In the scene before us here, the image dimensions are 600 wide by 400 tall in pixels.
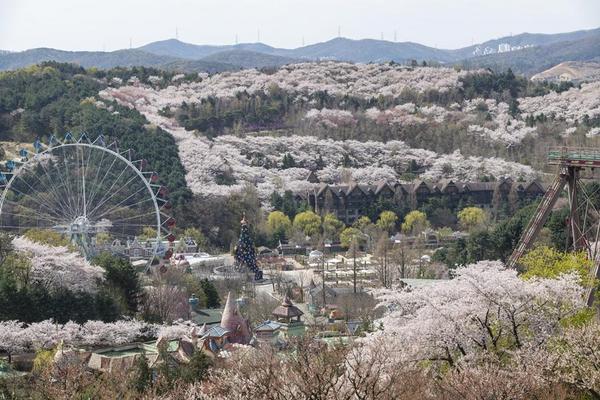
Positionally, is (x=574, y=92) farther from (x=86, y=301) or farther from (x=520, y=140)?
(x=86, y=301)

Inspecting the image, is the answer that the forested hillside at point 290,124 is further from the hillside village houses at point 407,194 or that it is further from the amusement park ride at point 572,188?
the amusement park ride at point 572,188

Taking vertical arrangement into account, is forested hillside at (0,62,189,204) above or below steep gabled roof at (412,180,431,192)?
above

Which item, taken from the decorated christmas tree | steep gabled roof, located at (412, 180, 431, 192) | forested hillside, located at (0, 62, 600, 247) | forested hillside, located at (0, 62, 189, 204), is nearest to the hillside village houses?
steep gabled roof, located at (412, 180, 431, 192)

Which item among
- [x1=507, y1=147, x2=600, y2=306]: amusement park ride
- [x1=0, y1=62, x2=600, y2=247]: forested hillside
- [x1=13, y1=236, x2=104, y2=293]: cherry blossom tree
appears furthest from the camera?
[x1=0, y1=62, x2=600, y2=247]: forested hillside

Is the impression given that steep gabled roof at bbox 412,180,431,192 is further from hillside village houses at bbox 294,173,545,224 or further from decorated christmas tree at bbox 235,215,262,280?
decorated christmas tree at bbox 235,215,262,280

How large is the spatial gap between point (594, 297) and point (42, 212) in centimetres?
2179

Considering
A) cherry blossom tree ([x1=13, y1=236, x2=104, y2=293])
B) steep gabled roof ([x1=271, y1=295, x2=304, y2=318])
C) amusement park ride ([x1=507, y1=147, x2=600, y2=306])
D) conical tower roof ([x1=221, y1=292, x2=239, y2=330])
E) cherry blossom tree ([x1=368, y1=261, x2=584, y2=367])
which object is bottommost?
steep gabled roof ([x1=271, y1=295, x2=304, y2=318])

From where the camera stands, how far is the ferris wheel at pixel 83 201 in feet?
116

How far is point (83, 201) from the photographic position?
35.0 meters

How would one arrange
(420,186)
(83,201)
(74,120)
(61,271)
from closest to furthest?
(61,271)
(83,201)
(74,120)
(420,186)

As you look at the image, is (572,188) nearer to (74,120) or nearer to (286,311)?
(286,311)

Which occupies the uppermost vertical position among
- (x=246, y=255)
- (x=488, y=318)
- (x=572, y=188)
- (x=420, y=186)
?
(x=572, y=188)

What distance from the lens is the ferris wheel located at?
116ft

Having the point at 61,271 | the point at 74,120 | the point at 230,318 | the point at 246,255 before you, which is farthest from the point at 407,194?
the point at 230,318
